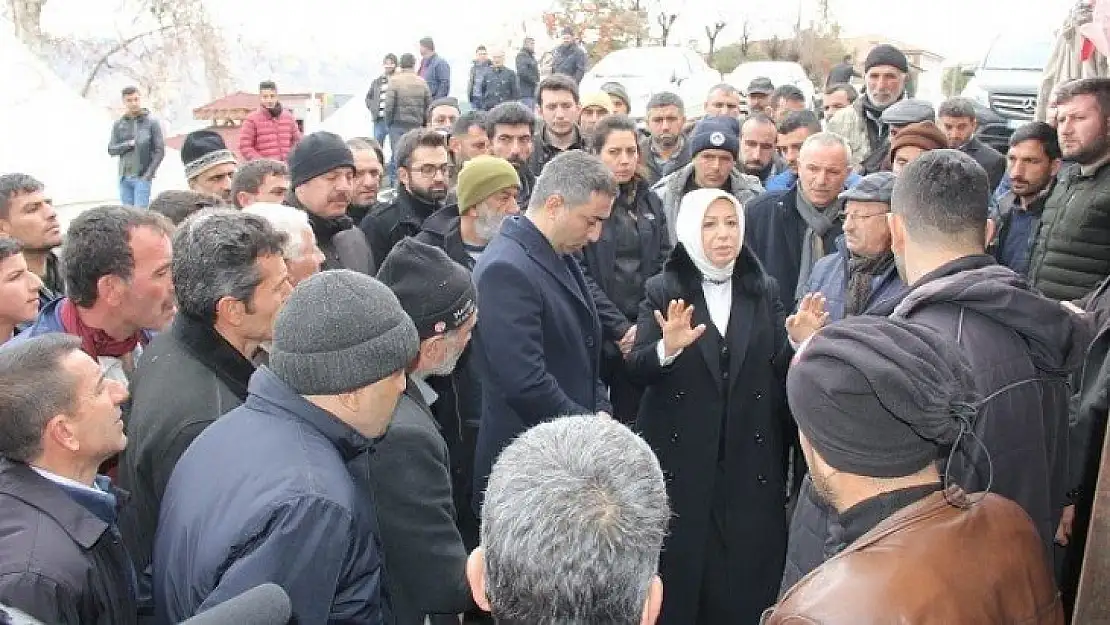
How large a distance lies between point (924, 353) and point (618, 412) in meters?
3.05

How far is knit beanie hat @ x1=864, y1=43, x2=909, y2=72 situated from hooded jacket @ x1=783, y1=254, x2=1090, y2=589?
5.27 meters

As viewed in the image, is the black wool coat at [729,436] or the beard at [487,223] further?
the beard at [487,223]

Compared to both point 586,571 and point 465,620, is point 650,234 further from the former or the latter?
→ point 586,571

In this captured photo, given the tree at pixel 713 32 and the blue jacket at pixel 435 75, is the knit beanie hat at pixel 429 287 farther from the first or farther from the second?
the tree at pixel 713 32

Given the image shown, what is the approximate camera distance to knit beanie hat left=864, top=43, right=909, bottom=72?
7207mm

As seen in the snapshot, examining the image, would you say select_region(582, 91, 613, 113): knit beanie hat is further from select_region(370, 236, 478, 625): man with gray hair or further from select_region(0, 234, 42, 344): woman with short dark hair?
select_region(370, 236, 478, 625): man with gray hair

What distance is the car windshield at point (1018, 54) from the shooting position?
36.6ft

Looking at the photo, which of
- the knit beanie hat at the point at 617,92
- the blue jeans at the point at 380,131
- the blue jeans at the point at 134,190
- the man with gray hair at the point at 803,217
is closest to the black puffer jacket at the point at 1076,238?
the man with gray hair at the point at 803,217

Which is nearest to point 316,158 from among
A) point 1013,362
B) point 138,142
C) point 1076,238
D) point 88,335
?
point 88,335

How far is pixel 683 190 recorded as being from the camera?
5891 millimetres

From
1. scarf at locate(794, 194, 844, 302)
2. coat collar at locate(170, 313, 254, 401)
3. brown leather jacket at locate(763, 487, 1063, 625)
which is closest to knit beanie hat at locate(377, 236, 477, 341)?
coat collar at locate(170, 313, 254, 401)

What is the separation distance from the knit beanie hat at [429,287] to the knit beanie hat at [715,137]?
3.18 meters

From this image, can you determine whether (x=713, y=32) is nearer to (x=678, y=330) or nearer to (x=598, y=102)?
(x=598, y=102)

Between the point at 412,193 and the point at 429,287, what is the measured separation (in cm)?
303
